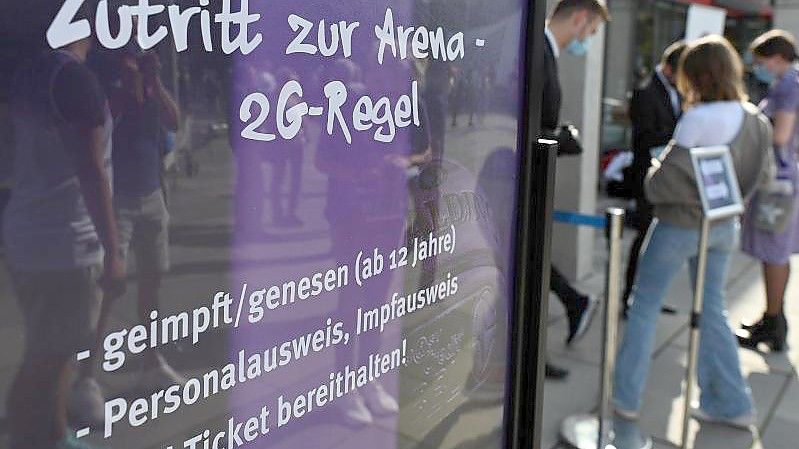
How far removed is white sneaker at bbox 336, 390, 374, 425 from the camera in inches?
62.8

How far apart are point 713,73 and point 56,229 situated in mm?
3145

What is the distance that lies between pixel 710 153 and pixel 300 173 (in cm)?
242

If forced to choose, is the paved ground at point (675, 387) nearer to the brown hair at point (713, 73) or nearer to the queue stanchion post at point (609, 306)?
the queue stanchion post at point (609, 306)

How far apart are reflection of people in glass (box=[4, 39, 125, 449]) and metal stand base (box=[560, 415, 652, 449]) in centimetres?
291

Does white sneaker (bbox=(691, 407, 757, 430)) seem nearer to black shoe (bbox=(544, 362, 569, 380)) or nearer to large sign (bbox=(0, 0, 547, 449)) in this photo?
black shoe (bbox=(544, 362, 569, 380))

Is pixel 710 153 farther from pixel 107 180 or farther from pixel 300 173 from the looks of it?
pixel 107 180

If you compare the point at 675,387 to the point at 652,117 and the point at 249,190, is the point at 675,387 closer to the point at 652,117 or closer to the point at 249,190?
the point at 652,117

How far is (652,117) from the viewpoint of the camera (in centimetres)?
515

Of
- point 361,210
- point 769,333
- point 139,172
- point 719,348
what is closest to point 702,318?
point 719,348

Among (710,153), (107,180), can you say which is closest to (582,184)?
(710,153)

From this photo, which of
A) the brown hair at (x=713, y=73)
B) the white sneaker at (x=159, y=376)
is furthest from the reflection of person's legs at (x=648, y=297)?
the white sneaker at (x=159, y=376)

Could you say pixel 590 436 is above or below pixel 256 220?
below

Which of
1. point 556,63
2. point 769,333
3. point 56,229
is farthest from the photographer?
point 769,333

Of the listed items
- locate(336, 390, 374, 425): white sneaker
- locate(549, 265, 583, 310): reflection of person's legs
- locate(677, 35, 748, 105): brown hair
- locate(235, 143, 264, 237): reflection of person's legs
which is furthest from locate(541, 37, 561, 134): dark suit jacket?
locate(235, 143, 264, 237): reflection of person's legs
